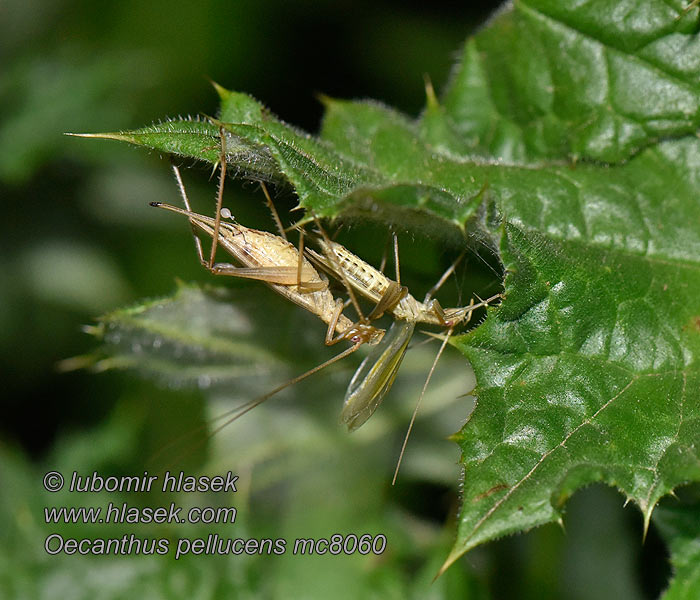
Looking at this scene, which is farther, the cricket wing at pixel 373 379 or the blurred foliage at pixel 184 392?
the blurred foliage at pixel 184 392

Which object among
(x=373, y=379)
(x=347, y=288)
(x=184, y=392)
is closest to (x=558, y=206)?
(x=347, y=288)

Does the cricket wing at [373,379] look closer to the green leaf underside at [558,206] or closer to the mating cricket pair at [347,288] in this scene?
the mating cricket pair at [347,288]

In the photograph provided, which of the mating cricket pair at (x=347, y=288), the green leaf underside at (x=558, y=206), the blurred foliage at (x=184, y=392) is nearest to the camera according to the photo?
the green leaf underside at (x=558, y=206)

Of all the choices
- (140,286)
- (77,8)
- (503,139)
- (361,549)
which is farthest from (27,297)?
(503,139)

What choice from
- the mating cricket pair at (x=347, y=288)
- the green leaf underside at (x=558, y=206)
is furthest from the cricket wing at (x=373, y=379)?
the green leaf underside at (x=558, y=206)

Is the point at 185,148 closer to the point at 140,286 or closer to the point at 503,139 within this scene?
the point at 503,139

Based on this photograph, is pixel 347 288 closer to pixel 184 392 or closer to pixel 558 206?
pixel 558 206

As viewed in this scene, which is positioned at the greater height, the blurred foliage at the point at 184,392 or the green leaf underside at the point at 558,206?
the green leaf underside at the point at 558,206
